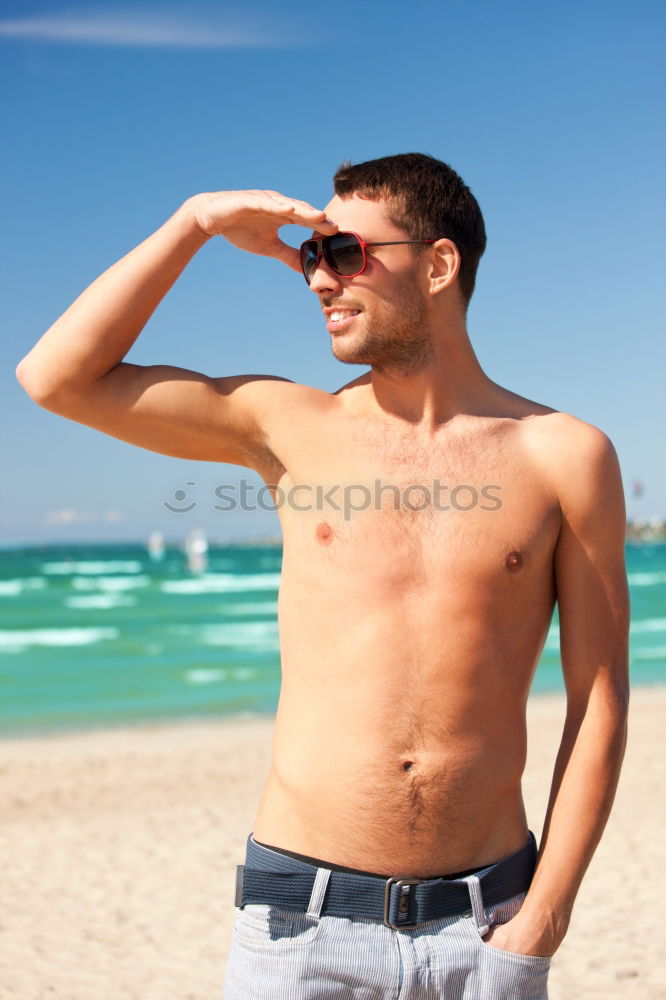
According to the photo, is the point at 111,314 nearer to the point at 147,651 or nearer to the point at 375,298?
the point at 375,298

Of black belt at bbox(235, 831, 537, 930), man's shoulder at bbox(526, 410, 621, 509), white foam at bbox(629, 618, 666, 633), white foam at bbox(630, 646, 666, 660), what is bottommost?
white foam at bbox(629, 618, 666, 633)

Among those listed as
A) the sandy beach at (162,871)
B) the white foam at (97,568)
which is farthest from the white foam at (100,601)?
the sandy beach at (162,871)

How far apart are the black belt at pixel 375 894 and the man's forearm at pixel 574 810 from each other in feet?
0.32

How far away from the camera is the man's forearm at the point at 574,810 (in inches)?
79.2

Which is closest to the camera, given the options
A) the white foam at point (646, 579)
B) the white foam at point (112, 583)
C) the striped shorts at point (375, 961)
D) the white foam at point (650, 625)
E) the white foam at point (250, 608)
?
the striped shorts at point (375, 961)

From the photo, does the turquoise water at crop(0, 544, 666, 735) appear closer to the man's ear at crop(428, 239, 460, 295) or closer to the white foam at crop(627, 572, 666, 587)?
the white foam at crop(627, 572, 666, 587)

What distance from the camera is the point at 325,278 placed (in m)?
2.19

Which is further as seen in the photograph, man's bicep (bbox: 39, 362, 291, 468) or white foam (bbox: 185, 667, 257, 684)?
white foam (bbox: 185, 667, 257, 684)

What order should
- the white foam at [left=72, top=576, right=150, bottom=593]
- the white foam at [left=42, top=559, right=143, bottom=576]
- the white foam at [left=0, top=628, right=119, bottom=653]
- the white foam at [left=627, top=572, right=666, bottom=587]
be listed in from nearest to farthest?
the white foam at [left=0, top=628, right=119, bottom=653]
the white foam at [left=72, top=576, right=150, bottom=593]
the white foam at [left=627, top=572, right=666, bottom=587]
the white foam at [left=42, top=559, right=143, bottom=576]

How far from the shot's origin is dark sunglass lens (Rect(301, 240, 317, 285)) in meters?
2.23

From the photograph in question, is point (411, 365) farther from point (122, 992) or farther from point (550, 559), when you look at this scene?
point (122, 992)

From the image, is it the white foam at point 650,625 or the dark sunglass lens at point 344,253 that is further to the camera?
the white foam at point 650,625

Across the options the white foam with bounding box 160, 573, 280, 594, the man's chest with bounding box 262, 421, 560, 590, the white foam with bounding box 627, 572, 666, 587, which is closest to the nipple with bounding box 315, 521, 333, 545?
the man's chest with bounding box 262, 421, 560, 590

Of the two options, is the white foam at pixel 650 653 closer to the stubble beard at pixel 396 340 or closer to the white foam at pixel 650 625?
the white foam at pixel 650 625
